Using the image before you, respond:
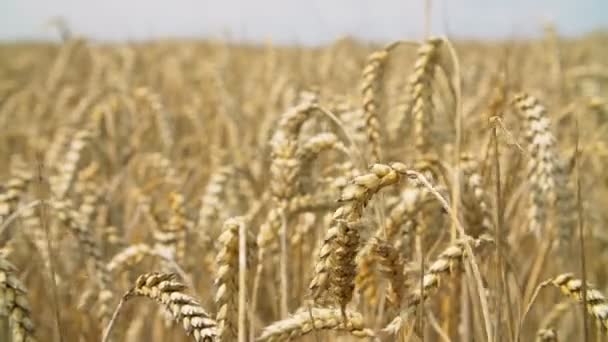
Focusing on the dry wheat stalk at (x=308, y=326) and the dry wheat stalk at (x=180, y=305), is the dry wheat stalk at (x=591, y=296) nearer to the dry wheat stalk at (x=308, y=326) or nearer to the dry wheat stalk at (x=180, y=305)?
the dry wheat stalk at (x=308, y=326)

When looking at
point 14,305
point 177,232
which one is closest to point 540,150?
point 177,232

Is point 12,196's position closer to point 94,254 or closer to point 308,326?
point 94,254

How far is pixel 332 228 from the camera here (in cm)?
80

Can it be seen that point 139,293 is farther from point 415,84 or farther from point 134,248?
point 415,84

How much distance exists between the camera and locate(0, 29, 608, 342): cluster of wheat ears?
3.09 ft

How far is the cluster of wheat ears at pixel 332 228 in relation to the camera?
940mm

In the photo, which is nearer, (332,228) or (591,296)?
(332,228)

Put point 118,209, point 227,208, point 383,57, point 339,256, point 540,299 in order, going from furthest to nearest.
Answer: point 118,209
point 540,299
point 227,208
point 383,57
point 339,256

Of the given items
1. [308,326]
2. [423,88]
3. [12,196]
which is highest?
[423,88]

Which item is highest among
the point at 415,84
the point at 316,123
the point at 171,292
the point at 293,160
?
the point at 316,123

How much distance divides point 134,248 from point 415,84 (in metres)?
0.64

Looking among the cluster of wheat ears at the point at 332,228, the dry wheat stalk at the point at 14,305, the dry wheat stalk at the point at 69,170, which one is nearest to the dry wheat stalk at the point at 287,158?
the cluster of wheat ears at the point at 332,228

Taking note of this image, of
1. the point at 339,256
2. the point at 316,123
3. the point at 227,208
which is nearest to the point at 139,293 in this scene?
the point at 339,256

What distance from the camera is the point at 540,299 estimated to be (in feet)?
7.83
